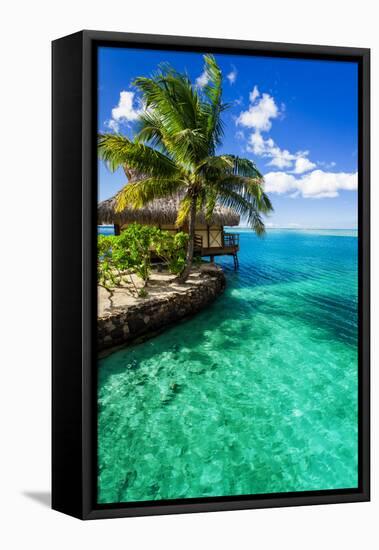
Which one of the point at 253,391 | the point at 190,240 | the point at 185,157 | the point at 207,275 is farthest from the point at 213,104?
the point at 253,391

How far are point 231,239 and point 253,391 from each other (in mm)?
1586

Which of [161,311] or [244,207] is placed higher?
[244,207]

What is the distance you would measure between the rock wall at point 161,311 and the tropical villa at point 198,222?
10.4 inches

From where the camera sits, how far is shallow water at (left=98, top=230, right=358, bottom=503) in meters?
3.51

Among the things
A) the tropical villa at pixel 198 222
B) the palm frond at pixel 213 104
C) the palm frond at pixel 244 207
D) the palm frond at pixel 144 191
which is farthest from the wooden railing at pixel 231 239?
the palm frond at pixel 213 104

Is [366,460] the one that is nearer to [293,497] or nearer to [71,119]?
[293,497]

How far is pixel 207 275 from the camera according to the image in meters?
4.73

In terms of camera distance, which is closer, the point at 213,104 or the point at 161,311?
the point at 213,104

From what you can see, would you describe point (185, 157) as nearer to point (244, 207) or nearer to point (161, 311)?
point (244, 207)

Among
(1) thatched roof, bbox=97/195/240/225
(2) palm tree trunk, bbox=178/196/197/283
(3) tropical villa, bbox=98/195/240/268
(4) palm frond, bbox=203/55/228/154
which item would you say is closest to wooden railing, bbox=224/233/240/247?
(3) tropical villa, bbox=98/195/240/268

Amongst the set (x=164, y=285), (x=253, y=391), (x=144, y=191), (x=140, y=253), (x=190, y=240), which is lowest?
(x=253, y=391)

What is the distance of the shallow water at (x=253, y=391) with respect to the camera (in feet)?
11.5

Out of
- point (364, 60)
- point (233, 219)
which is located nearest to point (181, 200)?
point (233, 219)

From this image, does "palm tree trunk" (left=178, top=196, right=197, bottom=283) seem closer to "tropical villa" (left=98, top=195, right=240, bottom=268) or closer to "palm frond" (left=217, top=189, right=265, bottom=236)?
"tropical villa" (left=98, top=195, right=240, bottom=268)
